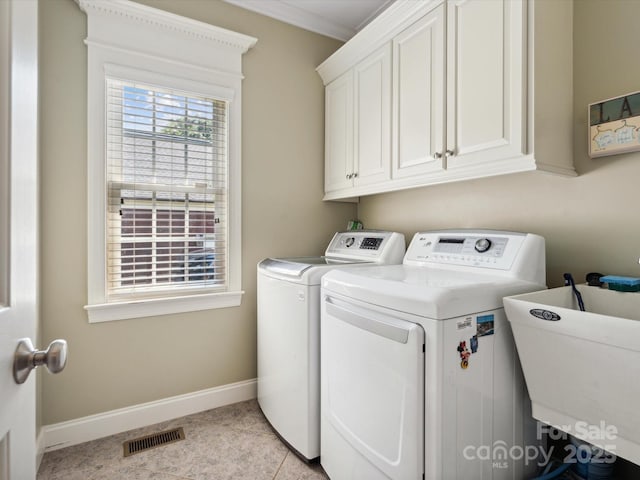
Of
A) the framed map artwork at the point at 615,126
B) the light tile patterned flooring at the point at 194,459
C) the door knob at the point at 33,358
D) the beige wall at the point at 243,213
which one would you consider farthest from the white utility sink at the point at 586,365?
the beige wall at the point at 243,213

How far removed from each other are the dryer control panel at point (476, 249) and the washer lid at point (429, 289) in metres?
0.08

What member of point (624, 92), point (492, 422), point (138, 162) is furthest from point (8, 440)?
point (624, 92)

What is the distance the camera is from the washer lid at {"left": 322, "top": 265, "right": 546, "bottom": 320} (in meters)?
1.09

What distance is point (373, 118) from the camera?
2131mm

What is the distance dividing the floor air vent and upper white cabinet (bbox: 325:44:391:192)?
6.06 ft

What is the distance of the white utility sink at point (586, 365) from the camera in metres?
0.92

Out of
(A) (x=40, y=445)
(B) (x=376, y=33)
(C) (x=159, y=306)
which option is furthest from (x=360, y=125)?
(A) (x=40, y=445)

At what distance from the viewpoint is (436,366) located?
107 centimetres

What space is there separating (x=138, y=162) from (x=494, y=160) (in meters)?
1.93

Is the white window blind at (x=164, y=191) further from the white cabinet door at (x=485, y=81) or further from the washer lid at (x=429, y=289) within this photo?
the white cabinet door at (x=485, y=81)

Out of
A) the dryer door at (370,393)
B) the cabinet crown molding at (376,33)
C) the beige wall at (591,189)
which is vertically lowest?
the dryer door at (370,393)

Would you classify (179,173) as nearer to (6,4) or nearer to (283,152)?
(283,152)

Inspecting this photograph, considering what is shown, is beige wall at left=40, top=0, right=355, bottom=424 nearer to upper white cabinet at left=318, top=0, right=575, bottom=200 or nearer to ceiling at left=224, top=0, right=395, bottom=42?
ceiling at left=224, top=0, right=395, bottom=42

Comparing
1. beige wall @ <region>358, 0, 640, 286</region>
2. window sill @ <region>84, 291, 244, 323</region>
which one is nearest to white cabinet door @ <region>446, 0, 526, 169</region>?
beige wall @ <region>358, 0, 640, 286</region>
